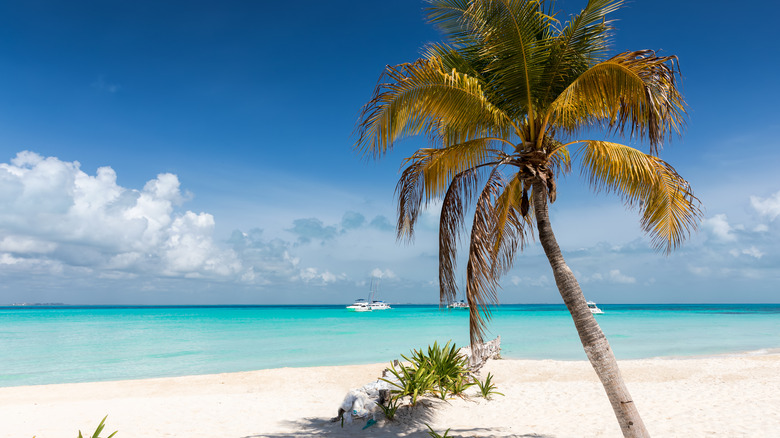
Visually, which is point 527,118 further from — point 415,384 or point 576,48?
point 415,384

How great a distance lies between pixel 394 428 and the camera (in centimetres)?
699

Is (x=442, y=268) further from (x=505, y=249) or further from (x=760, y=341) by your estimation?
(x=760, y=341)

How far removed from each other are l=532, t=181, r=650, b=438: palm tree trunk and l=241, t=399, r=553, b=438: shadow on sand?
6.70ft

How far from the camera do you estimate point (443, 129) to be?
614cm

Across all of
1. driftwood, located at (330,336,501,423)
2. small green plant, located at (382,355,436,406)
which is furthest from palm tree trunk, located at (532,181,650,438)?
small green plant, located at (382,355,436,406)

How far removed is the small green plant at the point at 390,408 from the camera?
7.29m

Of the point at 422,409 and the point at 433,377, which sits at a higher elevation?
the point at 433,377

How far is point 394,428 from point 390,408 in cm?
42

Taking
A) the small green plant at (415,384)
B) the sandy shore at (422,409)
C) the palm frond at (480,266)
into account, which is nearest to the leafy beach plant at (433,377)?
the small green plant at (415,384)

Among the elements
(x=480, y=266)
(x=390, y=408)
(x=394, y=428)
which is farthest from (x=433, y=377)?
(x=480, y=266)

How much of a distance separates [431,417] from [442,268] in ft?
11.3

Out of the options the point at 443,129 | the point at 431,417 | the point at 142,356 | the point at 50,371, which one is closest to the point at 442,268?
the point at 443,129

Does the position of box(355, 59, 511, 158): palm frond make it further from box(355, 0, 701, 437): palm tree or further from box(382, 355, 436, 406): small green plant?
box(382, 355, 436, 406): small green plant

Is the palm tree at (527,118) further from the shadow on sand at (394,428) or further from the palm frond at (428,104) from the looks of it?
the shadow on sand at (394,428)
